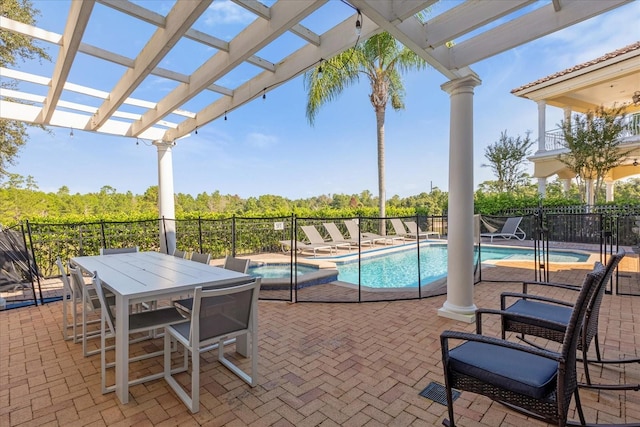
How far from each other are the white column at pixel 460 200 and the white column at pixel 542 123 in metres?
→ 12.0

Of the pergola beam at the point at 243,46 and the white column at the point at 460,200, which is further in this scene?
the white column at the point at 460,200

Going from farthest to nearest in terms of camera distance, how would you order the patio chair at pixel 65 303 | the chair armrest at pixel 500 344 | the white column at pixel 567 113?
the white column at pixel 567 113
the patio chair at pixel 65 303
the chair armrest at pixel 500 344

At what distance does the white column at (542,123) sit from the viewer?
12.8m

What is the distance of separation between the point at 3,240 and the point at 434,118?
23.8 m

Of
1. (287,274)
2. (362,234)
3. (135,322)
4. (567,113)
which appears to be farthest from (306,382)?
(567,113)

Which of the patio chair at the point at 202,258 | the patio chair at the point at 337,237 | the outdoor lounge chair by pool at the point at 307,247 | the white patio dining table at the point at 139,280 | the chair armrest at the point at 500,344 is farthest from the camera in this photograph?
the patio chair at the point at 337,237

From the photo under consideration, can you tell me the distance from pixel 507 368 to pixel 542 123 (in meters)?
14.6

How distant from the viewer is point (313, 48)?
12.0 ft

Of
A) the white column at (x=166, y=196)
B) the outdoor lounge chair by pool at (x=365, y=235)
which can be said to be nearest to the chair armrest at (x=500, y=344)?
the white column at (x=166, y=196)

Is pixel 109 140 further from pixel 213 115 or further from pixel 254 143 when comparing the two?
pixel 213 115

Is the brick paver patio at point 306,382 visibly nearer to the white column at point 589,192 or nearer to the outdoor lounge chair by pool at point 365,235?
the outdoor lounge chair by pool at point 365,235

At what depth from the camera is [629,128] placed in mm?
11242

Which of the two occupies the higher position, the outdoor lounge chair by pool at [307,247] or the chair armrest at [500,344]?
the chair armrest at [500,344]

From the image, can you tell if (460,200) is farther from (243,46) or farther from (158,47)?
(158,47)
